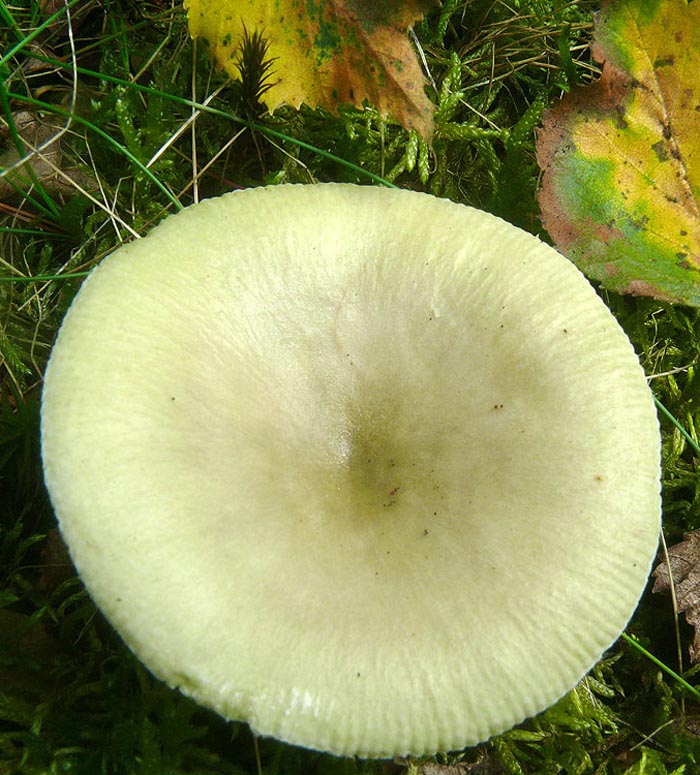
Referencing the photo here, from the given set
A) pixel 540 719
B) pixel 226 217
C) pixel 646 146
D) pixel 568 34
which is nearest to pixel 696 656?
pixel 540 719

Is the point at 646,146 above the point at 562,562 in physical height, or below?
above

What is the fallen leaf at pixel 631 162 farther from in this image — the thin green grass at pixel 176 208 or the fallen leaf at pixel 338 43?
the fallen leaf at pixel 338 43

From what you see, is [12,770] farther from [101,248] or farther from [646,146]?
[646,146]

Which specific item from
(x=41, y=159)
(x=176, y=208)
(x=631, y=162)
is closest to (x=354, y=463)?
(x=176, y=208)

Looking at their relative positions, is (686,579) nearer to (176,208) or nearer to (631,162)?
(631,162)

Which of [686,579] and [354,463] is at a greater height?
[354,463]

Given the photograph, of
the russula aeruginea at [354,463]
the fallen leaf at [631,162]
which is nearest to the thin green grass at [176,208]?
the fallen leaf at [631,162]
